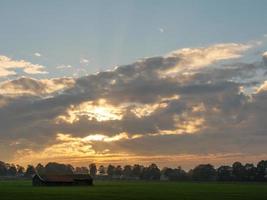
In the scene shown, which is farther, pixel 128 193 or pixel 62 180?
pixel 62 180

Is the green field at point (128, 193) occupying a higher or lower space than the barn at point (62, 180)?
lower

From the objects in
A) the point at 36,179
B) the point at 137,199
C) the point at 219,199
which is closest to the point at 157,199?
the point at 137,199

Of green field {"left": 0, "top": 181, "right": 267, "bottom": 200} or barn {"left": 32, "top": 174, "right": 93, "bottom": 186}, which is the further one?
barn {"left": 32, "top": 174, "right": 93, "bottom": 186}

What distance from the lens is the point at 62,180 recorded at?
137250 mm

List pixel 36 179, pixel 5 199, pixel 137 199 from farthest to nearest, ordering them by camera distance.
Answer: pixel 36 179 < pixel 137 199 < pixel 5 199

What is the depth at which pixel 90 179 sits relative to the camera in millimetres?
144500

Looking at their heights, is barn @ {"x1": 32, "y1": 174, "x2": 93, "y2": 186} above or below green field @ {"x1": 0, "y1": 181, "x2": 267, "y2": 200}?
above

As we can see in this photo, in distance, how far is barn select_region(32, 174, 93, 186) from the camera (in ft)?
438

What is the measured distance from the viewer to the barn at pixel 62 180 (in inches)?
5251

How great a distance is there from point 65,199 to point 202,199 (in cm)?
1440

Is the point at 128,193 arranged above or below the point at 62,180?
below

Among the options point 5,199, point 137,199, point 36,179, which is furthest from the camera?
point 36,179

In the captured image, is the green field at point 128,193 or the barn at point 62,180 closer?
the green field at point 128,193

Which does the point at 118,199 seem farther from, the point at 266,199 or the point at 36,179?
the point at 36,179
